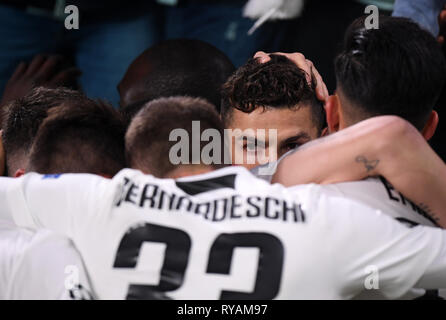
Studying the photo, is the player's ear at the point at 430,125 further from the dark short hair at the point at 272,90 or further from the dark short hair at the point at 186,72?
the dark short hair at the point at 186,72

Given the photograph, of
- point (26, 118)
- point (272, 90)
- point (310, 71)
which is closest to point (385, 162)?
point (272, 90)

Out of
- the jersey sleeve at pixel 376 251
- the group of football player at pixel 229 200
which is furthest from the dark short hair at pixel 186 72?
the jersey sleeve at pixel 376 251

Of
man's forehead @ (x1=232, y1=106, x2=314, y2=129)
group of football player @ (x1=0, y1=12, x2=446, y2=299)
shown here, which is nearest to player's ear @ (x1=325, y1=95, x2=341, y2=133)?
group of football player @ (x1=0, y1=12, x2=446, y2=299)

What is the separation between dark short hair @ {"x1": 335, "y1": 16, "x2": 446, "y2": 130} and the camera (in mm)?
1690

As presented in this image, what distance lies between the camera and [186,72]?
2.53 meters

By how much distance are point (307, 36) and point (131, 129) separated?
150 cm

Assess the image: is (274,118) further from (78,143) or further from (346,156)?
(78,143)

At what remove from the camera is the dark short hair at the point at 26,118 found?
1.92 m

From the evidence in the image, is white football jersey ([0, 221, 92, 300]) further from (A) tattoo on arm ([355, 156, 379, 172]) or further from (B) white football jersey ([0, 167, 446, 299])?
(A) tattoo on arm ([355, 156, 379, 172])

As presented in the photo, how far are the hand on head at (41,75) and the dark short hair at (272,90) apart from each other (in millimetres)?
894

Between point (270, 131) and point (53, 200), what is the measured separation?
2.72ft

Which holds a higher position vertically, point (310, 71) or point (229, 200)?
point (310, 71)
